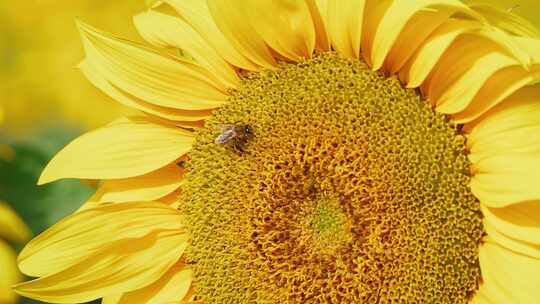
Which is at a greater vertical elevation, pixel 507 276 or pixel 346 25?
pixel 346 25

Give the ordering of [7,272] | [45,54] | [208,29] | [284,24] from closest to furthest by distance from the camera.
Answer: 1. [284,24]
2. [208,29]
3. [7,272]
4. [45,54]

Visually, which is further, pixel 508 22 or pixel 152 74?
pixel 152 74

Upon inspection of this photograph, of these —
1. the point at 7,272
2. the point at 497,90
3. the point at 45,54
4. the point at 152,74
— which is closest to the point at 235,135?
the point at 152,74

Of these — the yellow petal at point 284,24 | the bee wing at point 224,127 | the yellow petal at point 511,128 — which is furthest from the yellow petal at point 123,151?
the yellow petal at point 511,128

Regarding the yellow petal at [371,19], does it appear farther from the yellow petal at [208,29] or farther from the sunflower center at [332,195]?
the yellow petal at [208,29]

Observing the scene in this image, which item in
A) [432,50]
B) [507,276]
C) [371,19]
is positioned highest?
[371,19]

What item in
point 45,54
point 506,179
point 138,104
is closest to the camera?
point 506,179

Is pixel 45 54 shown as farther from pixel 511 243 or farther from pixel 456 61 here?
pixel 511 243
